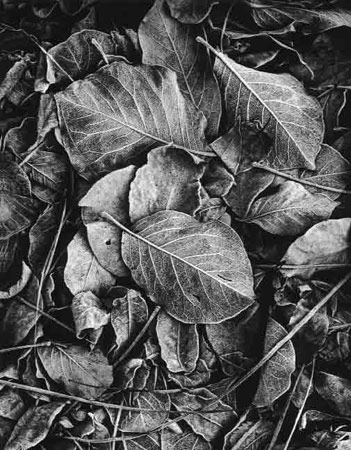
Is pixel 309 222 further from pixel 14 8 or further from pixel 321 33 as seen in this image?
pixel 14 8

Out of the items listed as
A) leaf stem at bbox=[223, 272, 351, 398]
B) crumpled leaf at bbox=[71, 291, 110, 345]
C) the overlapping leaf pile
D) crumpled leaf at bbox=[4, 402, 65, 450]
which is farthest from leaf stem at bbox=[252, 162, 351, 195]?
crumpled leaf at bbox=[4, 402, 65, 450]

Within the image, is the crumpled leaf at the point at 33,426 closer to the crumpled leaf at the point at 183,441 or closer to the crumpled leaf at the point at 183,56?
the crumpled leaf at the point at 183,441

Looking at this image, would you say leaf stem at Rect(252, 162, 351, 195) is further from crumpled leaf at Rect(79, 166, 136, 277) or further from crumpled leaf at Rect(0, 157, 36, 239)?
crumpled leaf at Rect(0, 157, 36, 239)

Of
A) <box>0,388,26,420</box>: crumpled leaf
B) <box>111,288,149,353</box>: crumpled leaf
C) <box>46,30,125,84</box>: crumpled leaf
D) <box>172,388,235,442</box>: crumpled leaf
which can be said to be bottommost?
<box>172,388,235,442</box>: crumpled leaf

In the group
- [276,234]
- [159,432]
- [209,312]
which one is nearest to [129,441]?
[159,432]

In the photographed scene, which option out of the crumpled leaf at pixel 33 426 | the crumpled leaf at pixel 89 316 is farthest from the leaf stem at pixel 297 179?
the crumpled leaf at pixel 33 426

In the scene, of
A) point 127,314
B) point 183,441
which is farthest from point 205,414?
point 127,314

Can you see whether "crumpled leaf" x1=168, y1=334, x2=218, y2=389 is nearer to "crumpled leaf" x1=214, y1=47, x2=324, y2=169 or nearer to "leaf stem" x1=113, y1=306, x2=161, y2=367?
"leaf stem" x1=113, y1=306, x2=161, y2=367

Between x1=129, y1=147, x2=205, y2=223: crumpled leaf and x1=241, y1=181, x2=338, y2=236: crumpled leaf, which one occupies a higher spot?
x1=129, y1=147, x2=205, y2=223: crumpled leaf
